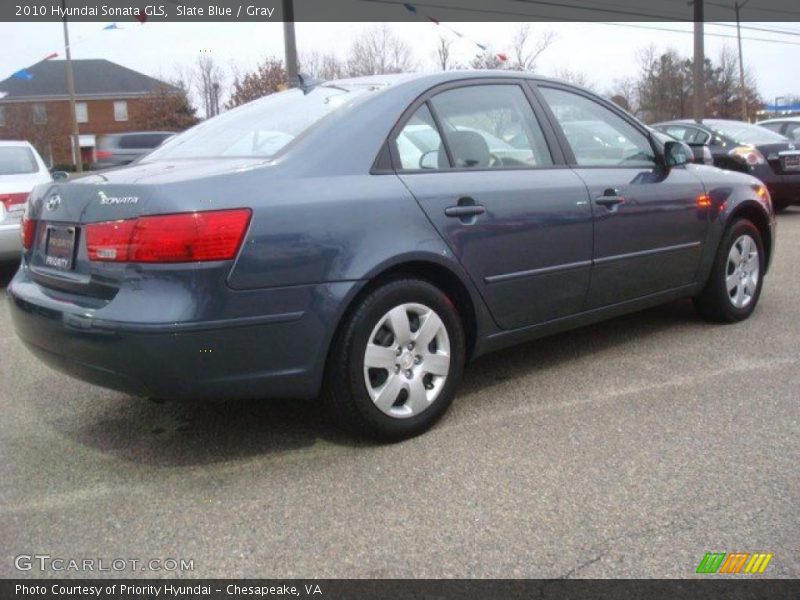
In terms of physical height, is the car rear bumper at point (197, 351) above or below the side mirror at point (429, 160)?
below

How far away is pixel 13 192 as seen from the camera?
294 inches

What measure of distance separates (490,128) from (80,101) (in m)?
61.8

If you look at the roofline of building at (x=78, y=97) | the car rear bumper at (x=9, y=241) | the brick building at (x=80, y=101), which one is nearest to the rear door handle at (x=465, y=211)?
the car rear bumper at (x=9, y=241)

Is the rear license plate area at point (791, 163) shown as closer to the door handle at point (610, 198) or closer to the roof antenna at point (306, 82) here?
the door handle at point (610, 198)

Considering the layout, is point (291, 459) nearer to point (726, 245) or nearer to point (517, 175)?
point (517, 175)

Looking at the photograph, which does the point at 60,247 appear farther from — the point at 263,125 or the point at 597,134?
the point at 597,134

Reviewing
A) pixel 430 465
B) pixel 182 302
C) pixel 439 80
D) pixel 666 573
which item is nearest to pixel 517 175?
pixel 439 80

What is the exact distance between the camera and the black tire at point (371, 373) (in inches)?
123

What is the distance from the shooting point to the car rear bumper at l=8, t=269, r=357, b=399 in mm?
2773

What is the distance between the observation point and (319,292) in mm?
2992

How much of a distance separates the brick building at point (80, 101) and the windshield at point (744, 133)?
45304mm

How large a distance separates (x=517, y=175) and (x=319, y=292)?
4.29 feet

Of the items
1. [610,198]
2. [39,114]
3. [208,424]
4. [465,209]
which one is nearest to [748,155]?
[610,198]
